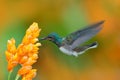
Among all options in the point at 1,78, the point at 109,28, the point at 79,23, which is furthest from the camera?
the point at 109,28

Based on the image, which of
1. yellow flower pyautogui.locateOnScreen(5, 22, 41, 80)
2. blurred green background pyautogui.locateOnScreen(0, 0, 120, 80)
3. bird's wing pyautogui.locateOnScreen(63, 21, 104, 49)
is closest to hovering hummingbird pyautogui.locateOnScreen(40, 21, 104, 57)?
bird's wing pyautogui.locateOnScreen(63, 21, 104, 49)

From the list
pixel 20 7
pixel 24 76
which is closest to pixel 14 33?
pixel 20 7

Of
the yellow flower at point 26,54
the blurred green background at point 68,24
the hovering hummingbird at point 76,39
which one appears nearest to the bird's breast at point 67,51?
the hovering hummingbird at point 76,39

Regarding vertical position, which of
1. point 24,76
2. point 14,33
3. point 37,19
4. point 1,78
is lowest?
point 24,76

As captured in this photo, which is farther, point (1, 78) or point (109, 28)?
point (109, 28)

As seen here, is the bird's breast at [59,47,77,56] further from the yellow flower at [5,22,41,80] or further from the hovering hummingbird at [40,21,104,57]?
the yellow flower at [5,22,41,80]

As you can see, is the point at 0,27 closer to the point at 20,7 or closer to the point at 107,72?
the point at 20,7

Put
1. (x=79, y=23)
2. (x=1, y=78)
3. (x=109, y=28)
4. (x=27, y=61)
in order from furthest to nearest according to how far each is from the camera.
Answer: (x=109, y=28) → (x=79, y=23) → (x=1, y=78) → (x=27, y=61)
